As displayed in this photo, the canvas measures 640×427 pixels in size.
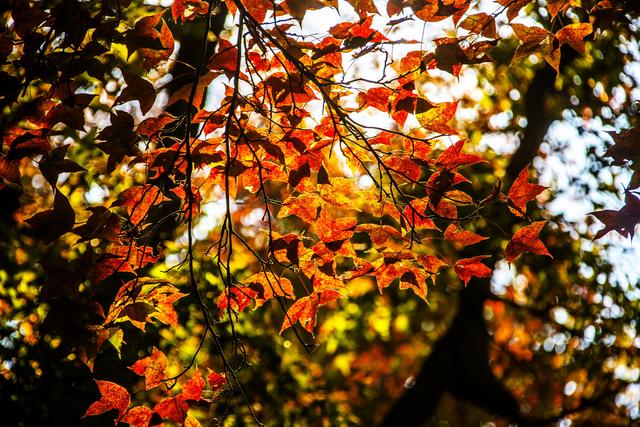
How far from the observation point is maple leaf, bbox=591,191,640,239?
1337mm

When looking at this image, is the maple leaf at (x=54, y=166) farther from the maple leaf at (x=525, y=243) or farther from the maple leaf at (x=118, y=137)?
the maple leaf at (x=525, y=243)

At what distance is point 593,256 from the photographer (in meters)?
4.60

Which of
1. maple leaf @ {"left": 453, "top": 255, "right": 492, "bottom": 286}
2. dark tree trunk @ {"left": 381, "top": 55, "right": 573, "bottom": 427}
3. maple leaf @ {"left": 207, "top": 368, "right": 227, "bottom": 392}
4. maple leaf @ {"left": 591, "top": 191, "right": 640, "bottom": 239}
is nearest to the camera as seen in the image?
maple leaf @ {"left": 591, "top": 191, "right": 640, "bottom": 239}

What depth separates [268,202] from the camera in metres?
1.63

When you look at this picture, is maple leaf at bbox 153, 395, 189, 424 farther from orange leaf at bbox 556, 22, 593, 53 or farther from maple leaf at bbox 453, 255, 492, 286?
orange leaf at bbox 556, 22, 593, 53

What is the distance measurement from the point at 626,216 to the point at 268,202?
90 centimetres

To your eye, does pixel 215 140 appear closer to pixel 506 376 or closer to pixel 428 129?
pixel 428 129

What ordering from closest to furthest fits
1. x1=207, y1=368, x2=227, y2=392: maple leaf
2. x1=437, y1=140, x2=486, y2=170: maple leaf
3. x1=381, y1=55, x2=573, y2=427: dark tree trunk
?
x1=437, y1=140, x2=486, y2=170: maple leaf
x1=207, y1=368, x2=227, y2=392: maple leaf
x1=381, y1=55, x2=573, y2=427: dark tree trunk

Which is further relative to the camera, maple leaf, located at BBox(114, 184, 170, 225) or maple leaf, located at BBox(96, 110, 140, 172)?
maple leaf, located at BBox(114, 184, 170, 225)

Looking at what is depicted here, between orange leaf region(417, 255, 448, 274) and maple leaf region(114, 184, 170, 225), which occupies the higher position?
maple leaf region(114, 184, 170, 225)

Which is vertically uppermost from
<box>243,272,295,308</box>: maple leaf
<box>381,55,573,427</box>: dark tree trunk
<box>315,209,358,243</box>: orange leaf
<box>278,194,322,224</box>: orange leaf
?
<box>278,194,322,224</box>: orange leaf

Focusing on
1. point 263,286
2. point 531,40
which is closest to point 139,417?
point 263,286

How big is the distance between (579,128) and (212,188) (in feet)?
10.7

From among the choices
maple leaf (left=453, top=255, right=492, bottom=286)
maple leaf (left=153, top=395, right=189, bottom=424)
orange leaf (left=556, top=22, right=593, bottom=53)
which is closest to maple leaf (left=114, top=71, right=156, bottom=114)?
maple leaf (left=153, top=395, right=189, bottom=424)
